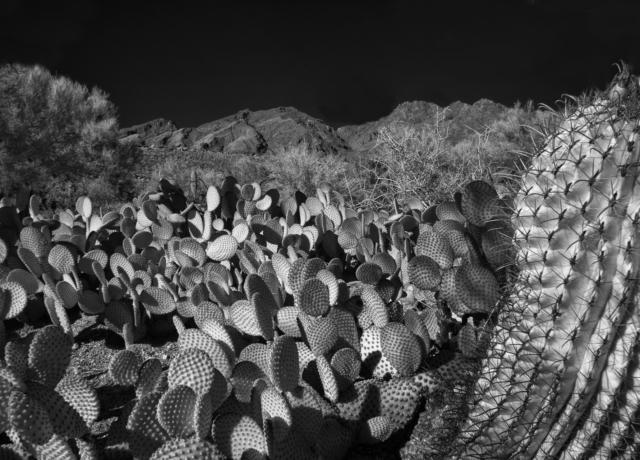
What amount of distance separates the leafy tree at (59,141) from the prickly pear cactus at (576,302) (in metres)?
9.05

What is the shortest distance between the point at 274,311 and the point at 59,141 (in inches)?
435

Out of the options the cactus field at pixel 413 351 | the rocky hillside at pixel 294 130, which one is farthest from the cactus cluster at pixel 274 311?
the rocky hillside at pixel 294 130

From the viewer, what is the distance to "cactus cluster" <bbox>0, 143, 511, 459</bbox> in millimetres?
1504

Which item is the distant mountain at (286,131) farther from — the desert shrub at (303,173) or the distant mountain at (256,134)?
the desert shrub at (303,173)

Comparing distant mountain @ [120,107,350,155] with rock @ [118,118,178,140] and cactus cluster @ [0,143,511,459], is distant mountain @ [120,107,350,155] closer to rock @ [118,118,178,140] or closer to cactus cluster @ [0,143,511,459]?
rock @ [118,118,178,140]

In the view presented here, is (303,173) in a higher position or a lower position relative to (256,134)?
lower

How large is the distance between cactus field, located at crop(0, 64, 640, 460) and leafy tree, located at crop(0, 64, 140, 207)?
7982mm

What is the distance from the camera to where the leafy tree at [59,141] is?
409 inches

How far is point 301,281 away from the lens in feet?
8.09

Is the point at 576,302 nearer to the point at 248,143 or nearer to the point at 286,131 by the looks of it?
the point at 286,131

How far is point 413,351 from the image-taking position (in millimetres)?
1916

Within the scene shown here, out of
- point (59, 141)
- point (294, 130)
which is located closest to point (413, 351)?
point (59, 141)

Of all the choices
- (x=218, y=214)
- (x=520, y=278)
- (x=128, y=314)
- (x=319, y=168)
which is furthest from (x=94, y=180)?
(x=520, y=278)

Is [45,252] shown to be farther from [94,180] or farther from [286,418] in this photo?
[94,180]
